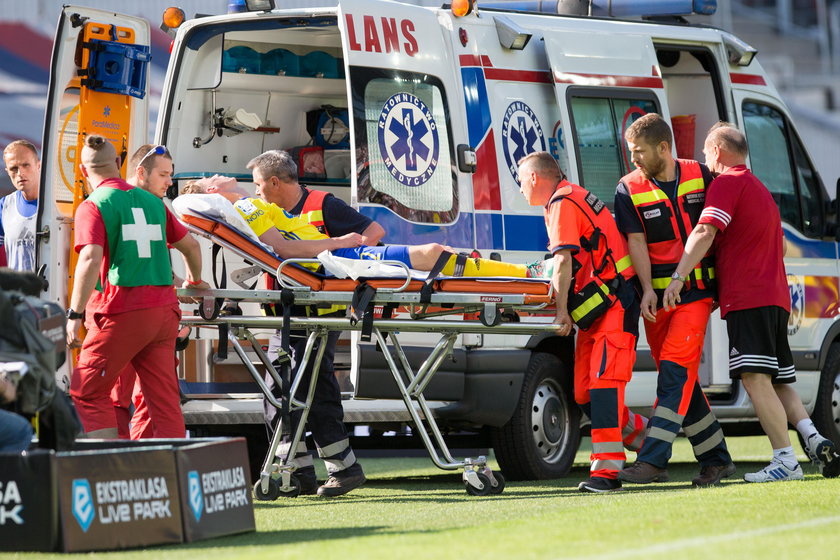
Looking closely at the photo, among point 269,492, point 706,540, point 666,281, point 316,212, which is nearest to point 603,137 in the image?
point 666,281

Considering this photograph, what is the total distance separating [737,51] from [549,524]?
4.68 metres

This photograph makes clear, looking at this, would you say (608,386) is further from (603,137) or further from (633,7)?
(633,7)

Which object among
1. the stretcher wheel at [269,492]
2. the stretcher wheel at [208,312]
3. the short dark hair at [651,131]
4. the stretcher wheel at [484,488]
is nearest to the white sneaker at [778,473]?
the stretcher wheel at [484,488]

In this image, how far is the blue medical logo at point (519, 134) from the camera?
27.5ft

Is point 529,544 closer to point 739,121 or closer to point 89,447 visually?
point 89,447

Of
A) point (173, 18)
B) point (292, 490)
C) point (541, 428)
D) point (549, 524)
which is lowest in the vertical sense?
point (292, 490)

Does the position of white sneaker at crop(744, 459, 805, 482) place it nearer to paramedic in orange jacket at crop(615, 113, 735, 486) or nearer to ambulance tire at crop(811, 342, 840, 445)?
paramedic in orange jacket at crop(615, 113, 735, 486)

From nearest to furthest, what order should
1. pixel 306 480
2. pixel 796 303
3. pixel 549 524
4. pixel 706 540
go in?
pixel 706 540, pixel 549 524, pixel 306 480, pixel 796 303

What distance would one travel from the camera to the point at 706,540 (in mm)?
5191

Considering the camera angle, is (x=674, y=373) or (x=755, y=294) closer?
(x=674, y=373)

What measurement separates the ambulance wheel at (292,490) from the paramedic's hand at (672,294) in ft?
6.54

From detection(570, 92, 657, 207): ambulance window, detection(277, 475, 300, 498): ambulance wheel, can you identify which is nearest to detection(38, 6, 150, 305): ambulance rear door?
detection(277, 475, 300, 498): ambulance wheel

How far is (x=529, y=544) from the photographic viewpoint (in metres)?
5.15

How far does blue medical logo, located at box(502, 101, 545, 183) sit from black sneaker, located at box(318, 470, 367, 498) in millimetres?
1922
